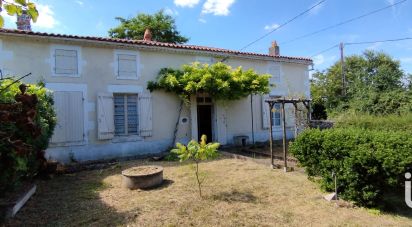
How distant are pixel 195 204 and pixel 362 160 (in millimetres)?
3031

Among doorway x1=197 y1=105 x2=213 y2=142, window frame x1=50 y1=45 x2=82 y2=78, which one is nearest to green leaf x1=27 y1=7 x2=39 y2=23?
window frame x1=50 y1=45 x2=82 y2=78

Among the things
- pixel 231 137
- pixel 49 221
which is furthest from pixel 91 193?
pixel 231 137

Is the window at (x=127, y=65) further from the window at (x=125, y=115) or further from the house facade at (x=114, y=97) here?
the window at (x=125, y=115)

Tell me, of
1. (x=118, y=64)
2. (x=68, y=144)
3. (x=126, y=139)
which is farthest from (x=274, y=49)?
(x=68, y=144)

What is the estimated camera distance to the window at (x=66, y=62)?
31.3ft

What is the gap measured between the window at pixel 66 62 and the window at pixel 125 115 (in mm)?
1632

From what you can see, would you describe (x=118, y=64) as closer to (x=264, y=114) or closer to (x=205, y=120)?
(x=205, y=120)

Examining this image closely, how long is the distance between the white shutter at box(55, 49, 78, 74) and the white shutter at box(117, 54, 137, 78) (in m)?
1.48

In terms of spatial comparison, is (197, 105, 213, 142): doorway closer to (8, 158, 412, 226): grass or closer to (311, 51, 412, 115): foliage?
(8, 158, 412, 226): grass

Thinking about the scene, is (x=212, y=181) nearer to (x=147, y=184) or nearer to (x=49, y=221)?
(x=147, y=184)

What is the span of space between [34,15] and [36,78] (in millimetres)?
8481

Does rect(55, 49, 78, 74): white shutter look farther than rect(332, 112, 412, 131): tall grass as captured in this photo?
Yes

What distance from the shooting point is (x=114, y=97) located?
1054 centimetres

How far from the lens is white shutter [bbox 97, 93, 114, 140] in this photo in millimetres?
10016
